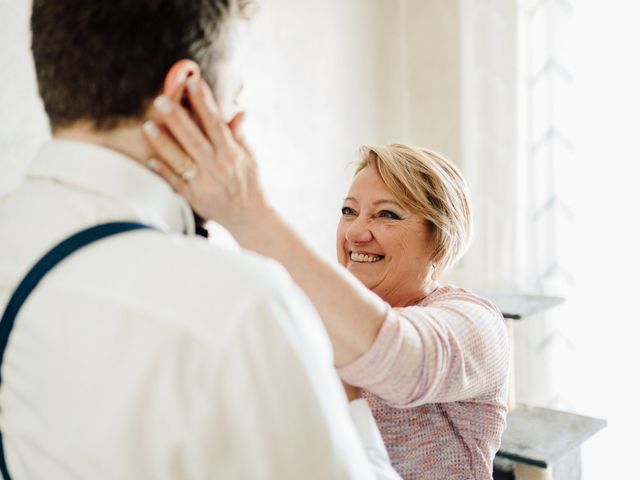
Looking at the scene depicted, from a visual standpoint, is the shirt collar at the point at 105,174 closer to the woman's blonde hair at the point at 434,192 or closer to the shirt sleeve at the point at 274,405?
the shirt sleeve at the point at 274,405

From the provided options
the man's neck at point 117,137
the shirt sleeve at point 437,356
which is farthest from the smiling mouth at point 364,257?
the man's neck at point 117,137

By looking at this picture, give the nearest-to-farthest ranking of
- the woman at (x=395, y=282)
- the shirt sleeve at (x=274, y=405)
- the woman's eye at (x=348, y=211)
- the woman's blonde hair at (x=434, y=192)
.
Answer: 1. the shirt sleeve at (x=274, y=405)
2. the woman at (x=395, y=282)
3. the woman's blonde hair at (x=434, y=192)
4. the woman's eye at (x=348, y=211)

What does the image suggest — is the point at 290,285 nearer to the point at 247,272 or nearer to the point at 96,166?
the point at 247,272

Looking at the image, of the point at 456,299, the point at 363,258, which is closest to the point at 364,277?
the point at 363,258

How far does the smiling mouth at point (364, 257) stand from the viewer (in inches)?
64.4

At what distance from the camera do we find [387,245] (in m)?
1.60

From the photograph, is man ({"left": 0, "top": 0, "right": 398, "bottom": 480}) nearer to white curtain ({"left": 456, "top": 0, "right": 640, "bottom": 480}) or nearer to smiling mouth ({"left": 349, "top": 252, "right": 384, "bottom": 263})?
smiling mouth ({"left": 349, "top": 252, "right": 384, "bottom": 263})

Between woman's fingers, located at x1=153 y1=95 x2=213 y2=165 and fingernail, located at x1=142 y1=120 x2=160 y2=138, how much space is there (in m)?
0.01

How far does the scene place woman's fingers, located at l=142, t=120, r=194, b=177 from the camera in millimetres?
714

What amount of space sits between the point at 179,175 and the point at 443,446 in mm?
829

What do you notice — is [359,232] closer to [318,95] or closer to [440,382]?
[440,382]

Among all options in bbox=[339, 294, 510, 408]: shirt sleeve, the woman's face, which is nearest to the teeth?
the woman's face

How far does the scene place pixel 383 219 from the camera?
1.64 m

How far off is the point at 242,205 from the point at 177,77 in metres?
0.24
